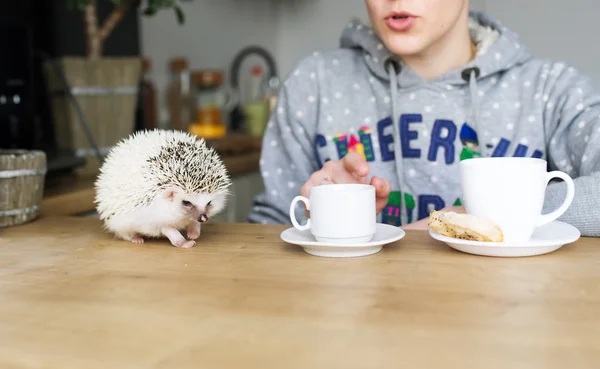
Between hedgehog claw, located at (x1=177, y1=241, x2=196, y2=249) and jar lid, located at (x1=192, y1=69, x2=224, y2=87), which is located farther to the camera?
jar lid, located at (x1=192, y1=69, x2=224, y2=87)

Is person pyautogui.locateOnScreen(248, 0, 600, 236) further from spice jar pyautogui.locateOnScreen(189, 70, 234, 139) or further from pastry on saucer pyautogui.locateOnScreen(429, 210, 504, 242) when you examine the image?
spice jar pyautogui.locateOnScreen(189, 70, 234, 139)

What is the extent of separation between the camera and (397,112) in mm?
1285

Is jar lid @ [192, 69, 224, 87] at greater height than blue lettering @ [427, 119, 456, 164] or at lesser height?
greater

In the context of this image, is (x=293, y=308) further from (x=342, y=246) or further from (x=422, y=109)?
(x=422, y=109)

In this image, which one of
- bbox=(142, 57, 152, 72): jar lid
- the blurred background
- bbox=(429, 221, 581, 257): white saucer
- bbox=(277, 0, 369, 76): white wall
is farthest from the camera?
bbox=(277, 0, 369, 76): white wall

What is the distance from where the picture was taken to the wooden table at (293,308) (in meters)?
0.49

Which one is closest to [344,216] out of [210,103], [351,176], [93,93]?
[351,176]

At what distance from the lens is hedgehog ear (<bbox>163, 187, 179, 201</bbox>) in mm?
821

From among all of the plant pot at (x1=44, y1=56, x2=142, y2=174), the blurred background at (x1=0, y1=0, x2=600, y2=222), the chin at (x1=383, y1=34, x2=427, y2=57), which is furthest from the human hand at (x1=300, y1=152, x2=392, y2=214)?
the plant pot at (x1=44, y1=56, x2=142, y2=174)

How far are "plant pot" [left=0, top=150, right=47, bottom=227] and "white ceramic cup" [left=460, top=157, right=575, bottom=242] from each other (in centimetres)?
63

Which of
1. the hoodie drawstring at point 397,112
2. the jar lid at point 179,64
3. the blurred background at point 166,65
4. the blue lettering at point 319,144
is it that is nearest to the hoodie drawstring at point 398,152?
the hoodie drawstring at point 397,112

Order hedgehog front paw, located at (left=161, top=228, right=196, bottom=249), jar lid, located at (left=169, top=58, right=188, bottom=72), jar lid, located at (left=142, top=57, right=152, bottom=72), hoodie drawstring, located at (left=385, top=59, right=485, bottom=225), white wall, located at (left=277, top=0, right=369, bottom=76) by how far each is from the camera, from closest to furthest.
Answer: hedgehog front paw, located at (left=161, top=228, right=196, bottom=249), hoodie drawstring, located at (left=385, top=59, right=485, bottom=225), jar lid, located at (left=142, top=57, right=152, bottom=72), jar lid, located at (left=169, top=58, right=188, bottom=72), white wall, located at (left=277, top=0, right=369, bottom=76)

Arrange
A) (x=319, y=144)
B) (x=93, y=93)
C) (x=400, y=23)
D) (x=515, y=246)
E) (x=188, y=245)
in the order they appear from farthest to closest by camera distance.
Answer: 1. (x=93, y=93)
2. (x=319, y=144)
3. (x=400, y=23)
4. (x=188, y=245)
5. (x=515, y=246)

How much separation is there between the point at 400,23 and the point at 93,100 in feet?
3.26
